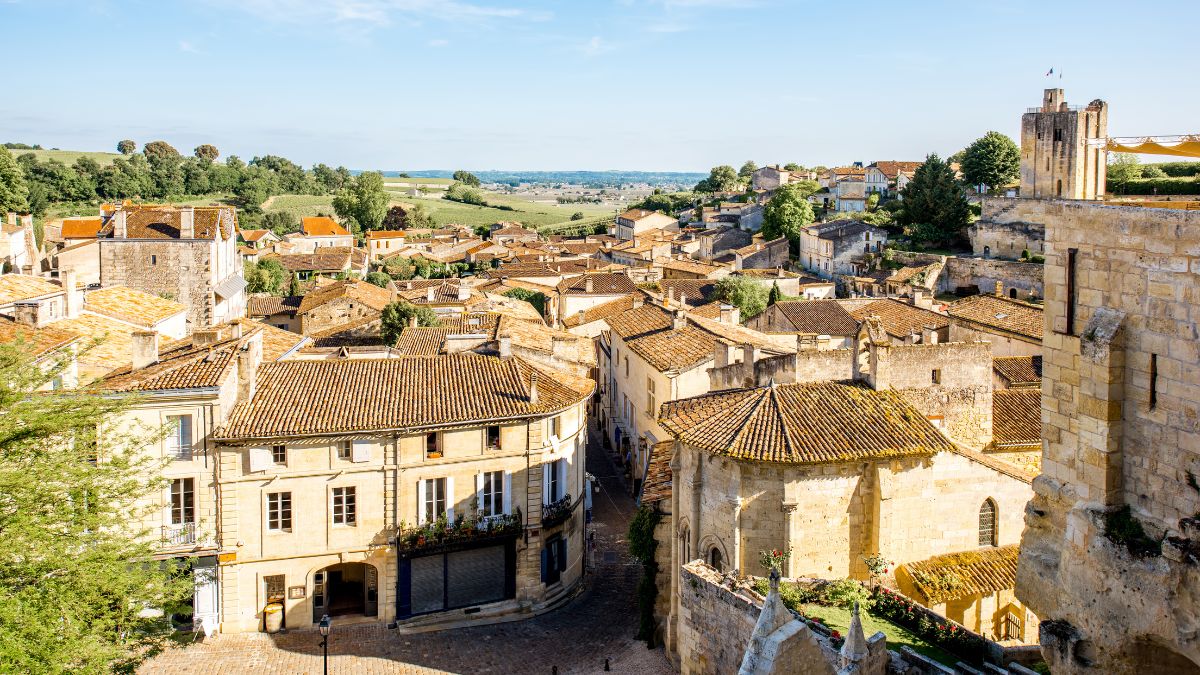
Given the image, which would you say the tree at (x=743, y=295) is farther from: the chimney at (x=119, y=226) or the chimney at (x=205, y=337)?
the chimney at (x=205, y=337)

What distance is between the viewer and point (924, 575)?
21.5m

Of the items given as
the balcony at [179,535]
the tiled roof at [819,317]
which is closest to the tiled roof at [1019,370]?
the tiled roof at [819,317]

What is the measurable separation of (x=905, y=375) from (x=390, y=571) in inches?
610

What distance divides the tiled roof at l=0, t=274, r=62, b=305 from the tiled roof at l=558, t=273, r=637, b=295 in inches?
1257

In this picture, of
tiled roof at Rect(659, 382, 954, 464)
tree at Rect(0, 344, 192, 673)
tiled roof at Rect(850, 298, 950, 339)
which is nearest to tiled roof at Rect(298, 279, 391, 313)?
tiled roof at Rect(850, 298, 950, 339)

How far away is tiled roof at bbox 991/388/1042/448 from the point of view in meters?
26.4

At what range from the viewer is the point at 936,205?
89438mm

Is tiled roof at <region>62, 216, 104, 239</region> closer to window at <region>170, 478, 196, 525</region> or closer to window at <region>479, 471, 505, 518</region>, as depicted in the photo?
window at <region>170, 478, 196, 525</region>

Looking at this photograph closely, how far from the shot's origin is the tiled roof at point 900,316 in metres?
48.1

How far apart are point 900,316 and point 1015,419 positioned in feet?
79.7

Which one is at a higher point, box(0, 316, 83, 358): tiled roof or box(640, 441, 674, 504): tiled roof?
box(0, 316, 83, 358): tiled roof

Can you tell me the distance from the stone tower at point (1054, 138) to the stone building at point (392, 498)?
51.5 metres

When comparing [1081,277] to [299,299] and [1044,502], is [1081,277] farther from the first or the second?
[299,299]

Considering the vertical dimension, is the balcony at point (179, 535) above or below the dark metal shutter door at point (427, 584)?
above
